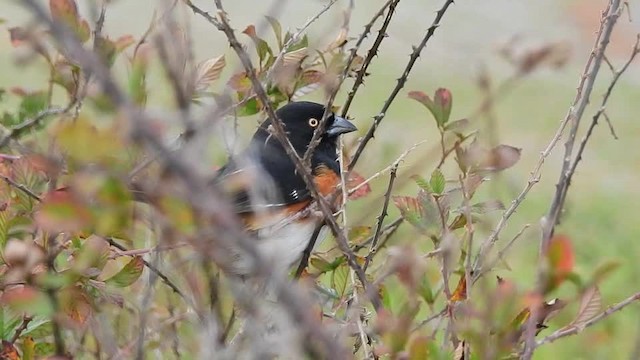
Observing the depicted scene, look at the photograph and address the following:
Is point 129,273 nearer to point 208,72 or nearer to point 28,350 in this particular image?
point 28,350

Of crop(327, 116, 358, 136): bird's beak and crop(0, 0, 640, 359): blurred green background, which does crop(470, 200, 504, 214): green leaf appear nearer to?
crop(327, 116, 358, 136): bird's beak

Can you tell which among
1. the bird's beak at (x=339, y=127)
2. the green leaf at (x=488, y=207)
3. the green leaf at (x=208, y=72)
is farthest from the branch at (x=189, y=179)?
the bird's beak at (x=339, y=127)

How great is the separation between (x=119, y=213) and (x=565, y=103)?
1589 cm

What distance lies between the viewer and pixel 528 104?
17.0 m

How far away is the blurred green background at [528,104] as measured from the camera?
8625 mm

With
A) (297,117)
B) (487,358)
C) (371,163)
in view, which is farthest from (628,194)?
(487,358)

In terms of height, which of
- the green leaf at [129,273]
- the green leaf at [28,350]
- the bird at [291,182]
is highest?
the green leaf at [129,273]

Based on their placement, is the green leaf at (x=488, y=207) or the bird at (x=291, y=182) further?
the bird at (x=291, y=182)

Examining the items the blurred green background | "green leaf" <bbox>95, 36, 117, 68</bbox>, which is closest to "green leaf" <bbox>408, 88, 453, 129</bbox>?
"green leaf" <bbox>95, 36, 117, 68</bbox>

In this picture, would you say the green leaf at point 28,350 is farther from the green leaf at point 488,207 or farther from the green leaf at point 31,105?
the green leaf at point 488,207

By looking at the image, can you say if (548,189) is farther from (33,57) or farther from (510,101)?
(33,57)

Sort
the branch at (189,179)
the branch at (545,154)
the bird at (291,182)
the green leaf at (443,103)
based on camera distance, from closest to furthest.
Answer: the branch at (189,179), the branch at (545,154), the green leaf at (443,103), the bird at (291,182)

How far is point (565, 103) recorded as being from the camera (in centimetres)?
1684

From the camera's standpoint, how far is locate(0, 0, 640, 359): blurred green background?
8.62 metres
